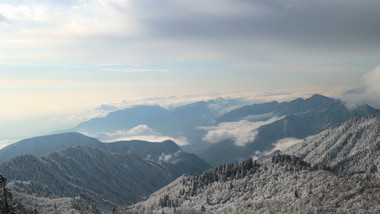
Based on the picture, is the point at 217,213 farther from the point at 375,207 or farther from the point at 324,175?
the point at 375,207

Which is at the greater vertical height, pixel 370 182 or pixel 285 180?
pixel 370 182

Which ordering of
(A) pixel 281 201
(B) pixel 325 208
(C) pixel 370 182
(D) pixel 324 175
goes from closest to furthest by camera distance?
(B) pixel 325 208, (C) pixel 370 182, (A) pixel 281 201, (D) pixel 324 175

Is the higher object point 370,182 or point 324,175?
point 370,182

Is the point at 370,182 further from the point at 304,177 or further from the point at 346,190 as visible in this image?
the point at 304,177

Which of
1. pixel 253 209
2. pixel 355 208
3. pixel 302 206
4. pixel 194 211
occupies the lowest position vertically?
pixel 194 211

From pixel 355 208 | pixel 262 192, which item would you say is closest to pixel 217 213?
pixel 262 192

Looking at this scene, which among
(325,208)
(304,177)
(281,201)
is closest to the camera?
(325,208)

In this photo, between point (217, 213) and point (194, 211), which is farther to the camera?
point (194, 211)

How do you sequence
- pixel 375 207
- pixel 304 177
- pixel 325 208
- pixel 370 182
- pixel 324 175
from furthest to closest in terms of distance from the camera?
pixel 304 177, pixel 324 175, pixel 370 182, pixel 325 208, pixel 375 207

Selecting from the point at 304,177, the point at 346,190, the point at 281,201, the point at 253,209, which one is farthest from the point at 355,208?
the point at 304,177
